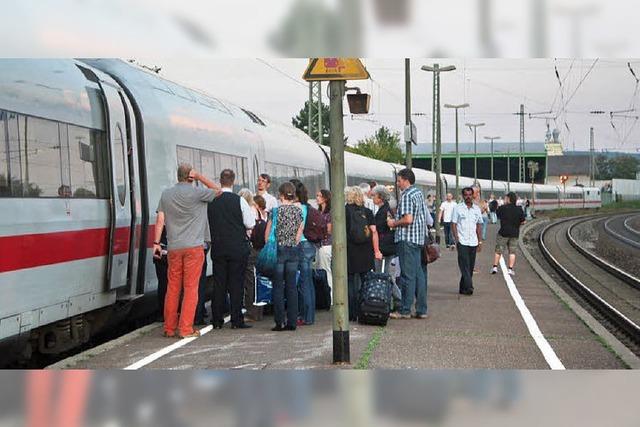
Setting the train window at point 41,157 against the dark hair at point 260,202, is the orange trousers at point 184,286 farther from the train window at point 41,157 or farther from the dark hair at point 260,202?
the dark hair at point 260,202

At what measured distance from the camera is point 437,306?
1450cm

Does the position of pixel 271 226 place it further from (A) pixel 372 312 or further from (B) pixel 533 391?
(B) pixel 533 391

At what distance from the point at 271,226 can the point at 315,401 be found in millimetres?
4465

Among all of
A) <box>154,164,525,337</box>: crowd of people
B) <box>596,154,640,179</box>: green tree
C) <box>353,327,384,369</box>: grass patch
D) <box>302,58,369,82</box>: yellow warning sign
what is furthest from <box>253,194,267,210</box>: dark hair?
<box>596,154,640,179</box>: green tree

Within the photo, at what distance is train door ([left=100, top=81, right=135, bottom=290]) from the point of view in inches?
416

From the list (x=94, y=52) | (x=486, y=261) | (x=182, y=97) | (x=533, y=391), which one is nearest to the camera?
(x=94, y=52)

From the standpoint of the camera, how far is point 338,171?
8703 millimetres

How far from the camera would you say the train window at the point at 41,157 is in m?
8.52

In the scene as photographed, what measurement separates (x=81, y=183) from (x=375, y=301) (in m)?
3.64

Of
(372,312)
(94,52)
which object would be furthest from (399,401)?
(372,312)

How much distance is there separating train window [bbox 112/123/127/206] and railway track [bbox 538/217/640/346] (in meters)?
6.96

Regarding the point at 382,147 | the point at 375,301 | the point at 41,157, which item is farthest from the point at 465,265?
the point at 382,147

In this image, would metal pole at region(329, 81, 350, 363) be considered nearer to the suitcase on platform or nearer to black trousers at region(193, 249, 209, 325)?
black trousers at region(193, 249, 209, 325)

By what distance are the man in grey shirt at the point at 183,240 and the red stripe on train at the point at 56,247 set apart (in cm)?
54
